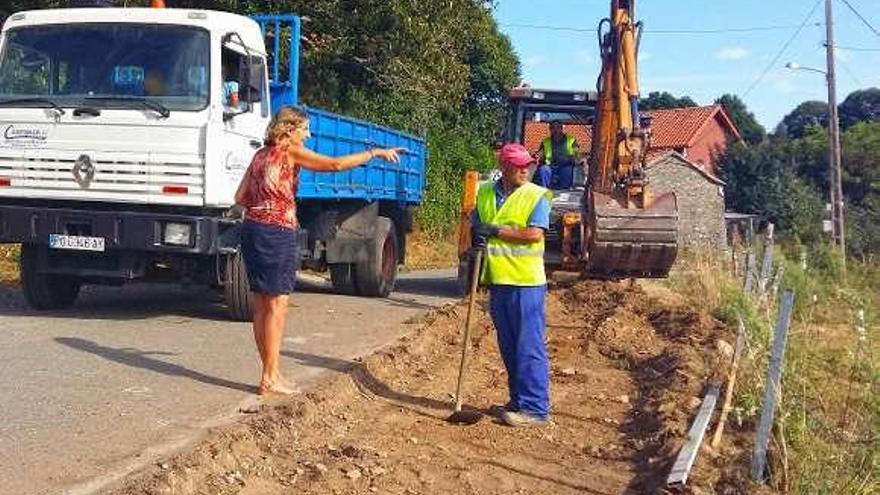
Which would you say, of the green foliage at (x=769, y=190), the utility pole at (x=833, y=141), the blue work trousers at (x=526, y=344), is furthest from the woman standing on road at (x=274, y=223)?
the green foliage at (x=769, y=190)

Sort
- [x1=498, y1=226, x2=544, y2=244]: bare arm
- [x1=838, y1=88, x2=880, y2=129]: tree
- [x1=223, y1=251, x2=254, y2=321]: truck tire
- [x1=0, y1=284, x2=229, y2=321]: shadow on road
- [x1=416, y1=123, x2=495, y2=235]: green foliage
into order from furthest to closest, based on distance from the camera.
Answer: [x1=838, y1=88, x2=880, y2=129]: tree → [x1=416, y1=123, x2=495, y2=235]: green foliage → [x1=0, y1=284, x2=229, y2=321]: shadow on road → [x1=223, y1=251, x2=254, y2=321]: truck tire → [x1=498, y1=226, x2=544, y2=244]: bare arm

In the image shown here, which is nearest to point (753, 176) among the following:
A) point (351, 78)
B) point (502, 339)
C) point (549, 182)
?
point (351, 78)

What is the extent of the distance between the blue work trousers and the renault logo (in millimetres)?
4131

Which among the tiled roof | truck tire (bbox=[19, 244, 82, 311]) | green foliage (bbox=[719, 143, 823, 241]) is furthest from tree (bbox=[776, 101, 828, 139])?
truck tire (bbox=[19, 244, 82, 311])

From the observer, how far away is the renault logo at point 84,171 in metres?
8.88

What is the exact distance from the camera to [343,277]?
13.4 meters

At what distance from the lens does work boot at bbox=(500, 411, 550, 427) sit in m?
6.59

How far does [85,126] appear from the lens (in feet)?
29.1

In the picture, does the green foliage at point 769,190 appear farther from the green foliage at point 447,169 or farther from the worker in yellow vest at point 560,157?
the worker in yellow vest at point 560,157

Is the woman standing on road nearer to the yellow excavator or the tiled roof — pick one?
the yellow excavator

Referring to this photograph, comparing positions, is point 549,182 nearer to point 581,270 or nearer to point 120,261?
point 581,270

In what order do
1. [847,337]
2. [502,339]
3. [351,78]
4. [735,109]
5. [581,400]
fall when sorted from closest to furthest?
[502,339], [581,400], [847,337], [351,78], [735,109]

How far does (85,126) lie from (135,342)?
6.42 ft

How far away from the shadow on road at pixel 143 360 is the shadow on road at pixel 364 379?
0.94 m
